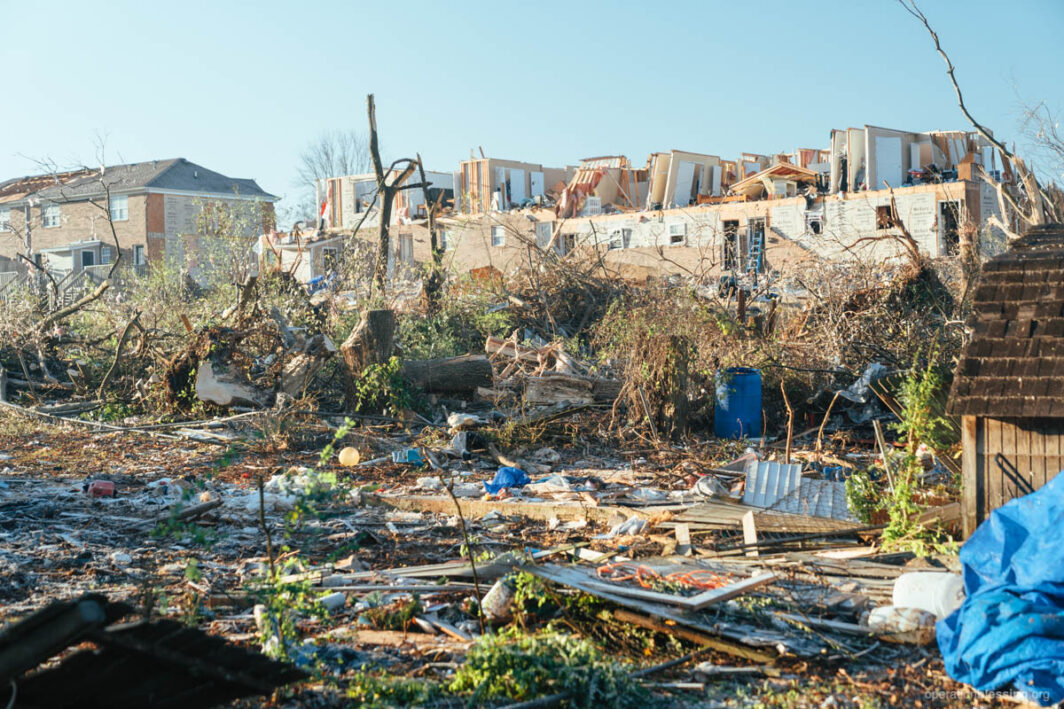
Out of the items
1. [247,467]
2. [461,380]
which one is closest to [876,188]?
[461,380]

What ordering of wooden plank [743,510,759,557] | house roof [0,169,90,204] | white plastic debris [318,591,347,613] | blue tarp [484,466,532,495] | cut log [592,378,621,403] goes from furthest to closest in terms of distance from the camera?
house roof [0,169,90,204] < cut log [592,378,621,403] < blue tarp [484,466,532,495] < wooden plank [743,510,759,557] < white plastic debris [318,591,347,613]

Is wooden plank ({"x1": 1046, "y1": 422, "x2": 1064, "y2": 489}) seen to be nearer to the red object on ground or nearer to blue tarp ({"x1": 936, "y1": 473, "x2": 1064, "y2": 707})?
blue tarp ({"x1": 936, "y1": 473, "x2": 1064, "y2": 707})

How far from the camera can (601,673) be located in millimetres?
3545

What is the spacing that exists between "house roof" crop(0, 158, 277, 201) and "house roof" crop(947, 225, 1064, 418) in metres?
43.2

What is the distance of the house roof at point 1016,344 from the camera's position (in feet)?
15.9

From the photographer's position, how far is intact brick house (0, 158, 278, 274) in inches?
1732

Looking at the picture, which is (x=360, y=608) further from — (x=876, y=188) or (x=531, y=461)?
(x=876, y=188)

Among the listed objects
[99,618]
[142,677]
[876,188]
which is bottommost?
[142,677]

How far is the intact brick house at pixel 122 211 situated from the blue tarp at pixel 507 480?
125ft

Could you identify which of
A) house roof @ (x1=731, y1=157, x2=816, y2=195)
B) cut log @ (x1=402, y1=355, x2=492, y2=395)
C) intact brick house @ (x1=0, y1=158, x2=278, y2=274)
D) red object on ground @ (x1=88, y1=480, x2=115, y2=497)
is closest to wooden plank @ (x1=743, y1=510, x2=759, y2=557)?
red object on ground @ (x1=88, y1=480, x2=115, y2=497)

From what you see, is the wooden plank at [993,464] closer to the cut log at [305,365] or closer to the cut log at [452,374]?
the cut log at [452,374]

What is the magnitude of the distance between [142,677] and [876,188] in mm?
33977

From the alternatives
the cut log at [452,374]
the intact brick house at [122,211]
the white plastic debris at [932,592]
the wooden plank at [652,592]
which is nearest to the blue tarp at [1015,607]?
the white plastic debris at [932,592]

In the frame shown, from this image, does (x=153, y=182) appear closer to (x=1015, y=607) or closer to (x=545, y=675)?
(x=545, y=675)
